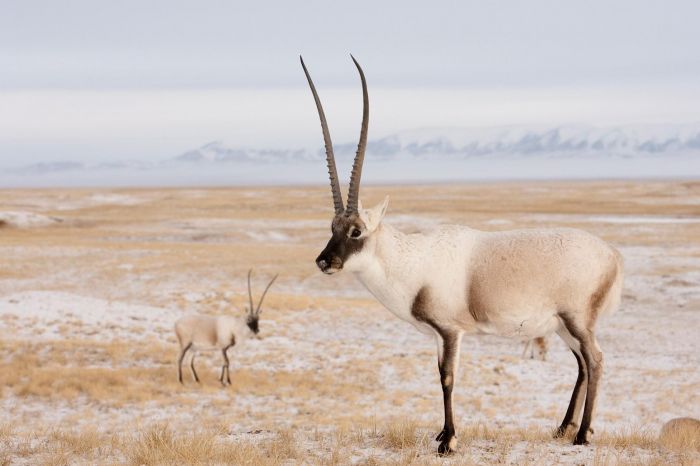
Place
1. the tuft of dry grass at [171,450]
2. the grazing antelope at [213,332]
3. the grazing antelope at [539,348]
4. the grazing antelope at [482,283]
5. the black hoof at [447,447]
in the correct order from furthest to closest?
the grazing antelope at [539,348]
the grazing antelope at [213,332]
the black hoof at [447,447]
the grazing antelope at [482,283]
the tuft of dry grass at [171,450]

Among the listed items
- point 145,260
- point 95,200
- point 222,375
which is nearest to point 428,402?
point 222,375

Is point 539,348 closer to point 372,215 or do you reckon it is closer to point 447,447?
point 447,447

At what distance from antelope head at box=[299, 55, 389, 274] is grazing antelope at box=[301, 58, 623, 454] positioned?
1 centimetres

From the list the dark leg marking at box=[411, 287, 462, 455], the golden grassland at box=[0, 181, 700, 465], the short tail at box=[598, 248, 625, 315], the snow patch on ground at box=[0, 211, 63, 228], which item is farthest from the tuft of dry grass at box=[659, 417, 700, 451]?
the snow patch on ground at box=[0, 211, 63, 228]

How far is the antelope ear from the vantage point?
6.66 metres

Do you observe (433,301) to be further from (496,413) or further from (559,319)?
(496,413)

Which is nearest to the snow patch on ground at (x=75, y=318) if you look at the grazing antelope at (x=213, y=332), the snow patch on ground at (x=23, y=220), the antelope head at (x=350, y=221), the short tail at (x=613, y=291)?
the grazing antelope at (x=213, y=332)

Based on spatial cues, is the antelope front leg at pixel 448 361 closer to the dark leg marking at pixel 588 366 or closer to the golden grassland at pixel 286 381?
the golden grassland at pixel 286 381

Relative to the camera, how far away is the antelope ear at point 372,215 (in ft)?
21.9

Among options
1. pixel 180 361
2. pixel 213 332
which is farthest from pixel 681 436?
pixel 180 361

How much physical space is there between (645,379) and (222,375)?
974 cm

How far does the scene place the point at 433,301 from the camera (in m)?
6.83

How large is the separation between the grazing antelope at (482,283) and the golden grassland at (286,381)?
119 cm

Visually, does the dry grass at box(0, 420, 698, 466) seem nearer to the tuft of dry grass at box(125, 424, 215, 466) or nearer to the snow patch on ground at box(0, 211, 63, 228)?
the tuft of dry grass at box(125, 424, 215, 466)
